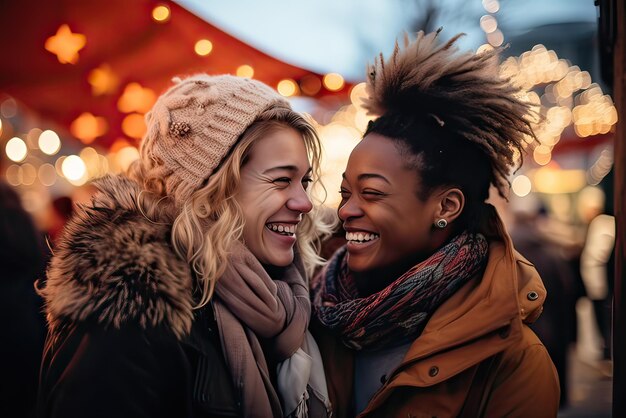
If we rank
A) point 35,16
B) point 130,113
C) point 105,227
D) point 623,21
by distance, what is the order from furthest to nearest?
point 130,113, point 35,16, point 105,227, point 623,21

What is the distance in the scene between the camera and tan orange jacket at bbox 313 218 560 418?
95.0 inches

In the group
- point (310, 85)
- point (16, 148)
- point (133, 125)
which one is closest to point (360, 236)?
point (310, 85)

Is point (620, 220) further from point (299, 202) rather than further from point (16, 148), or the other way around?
point (16, 148)

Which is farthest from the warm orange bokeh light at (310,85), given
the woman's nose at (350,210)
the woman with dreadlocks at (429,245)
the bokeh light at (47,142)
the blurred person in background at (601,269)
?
the bokeh light at (47,142)

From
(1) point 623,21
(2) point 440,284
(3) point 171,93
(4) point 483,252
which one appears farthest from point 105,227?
(1) point 623,21

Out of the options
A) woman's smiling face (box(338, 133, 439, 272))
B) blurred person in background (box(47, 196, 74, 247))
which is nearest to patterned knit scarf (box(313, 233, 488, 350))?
woman's smiling face (box(338, 133, 439, 272))

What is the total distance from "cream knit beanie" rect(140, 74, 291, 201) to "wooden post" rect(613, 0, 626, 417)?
1.47 metres

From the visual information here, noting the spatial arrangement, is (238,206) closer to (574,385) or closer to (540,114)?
(540,114)

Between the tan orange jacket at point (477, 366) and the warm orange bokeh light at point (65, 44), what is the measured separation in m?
3.23

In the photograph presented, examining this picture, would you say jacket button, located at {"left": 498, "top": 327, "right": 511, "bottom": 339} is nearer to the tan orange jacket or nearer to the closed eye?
the tan orange jacket

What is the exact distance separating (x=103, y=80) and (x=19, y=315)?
6.79 feet

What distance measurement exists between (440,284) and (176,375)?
1.27 meters

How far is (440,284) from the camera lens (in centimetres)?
264

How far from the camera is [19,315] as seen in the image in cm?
353
